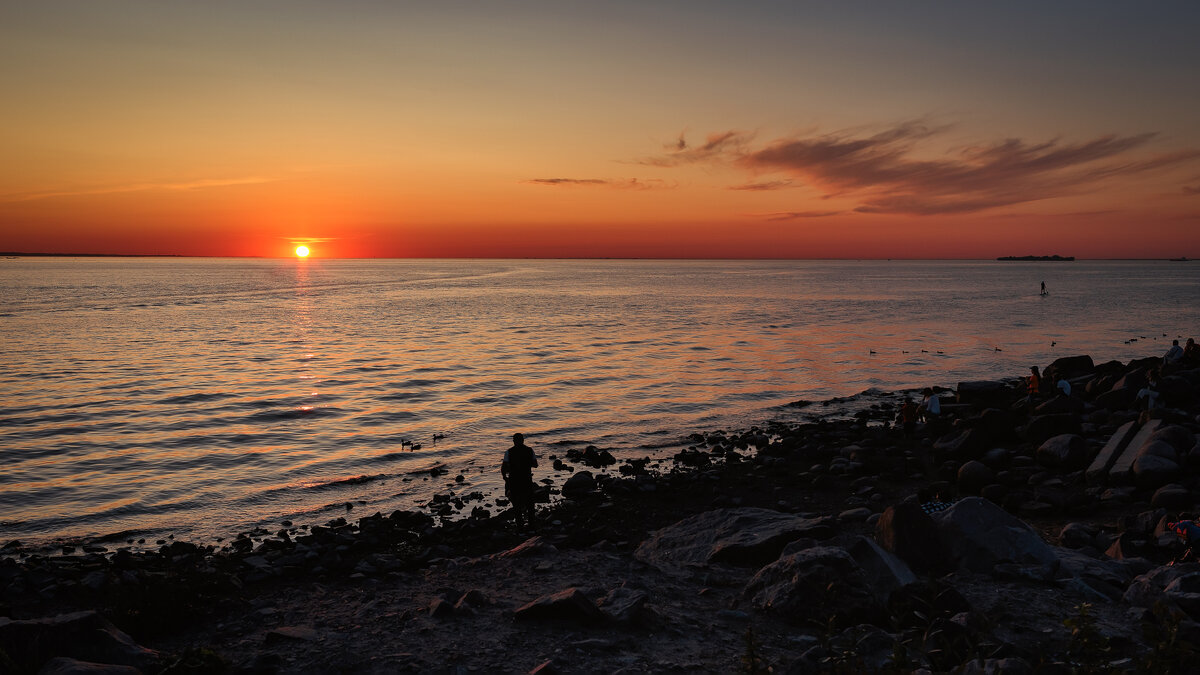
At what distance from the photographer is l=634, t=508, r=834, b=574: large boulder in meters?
12.2

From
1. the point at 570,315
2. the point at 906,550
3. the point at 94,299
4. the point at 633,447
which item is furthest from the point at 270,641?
the point at 94,299

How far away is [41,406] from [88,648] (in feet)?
92.9

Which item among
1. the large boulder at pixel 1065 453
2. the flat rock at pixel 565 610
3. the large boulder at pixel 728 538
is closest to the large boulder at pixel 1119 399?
the large boulder at pixel 1065 453

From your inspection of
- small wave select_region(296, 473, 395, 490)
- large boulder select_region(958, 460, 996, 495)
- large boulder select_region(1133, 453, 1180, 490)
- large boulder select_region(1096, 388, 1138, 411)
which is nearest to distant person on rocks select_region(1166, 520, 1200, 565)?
large boulder select_region(1133, 453, 1180, 490)

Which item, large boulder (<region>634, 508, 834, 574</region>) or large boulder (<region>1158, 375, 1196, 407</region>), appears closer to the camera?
large boulder (<region>634, 508, 834, 574</region>)

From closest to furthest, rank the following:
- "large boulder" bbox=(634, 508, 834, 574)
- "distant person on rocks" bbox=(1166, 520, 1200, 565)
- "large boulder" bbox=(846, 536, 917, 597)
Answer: "large boulder" bbox=(846, 536, 917, 597)
"distant person on rocks" bbox=(1166, 520, 1200, 565)
"large boulder" bbox=(634, 508, 834, 574)

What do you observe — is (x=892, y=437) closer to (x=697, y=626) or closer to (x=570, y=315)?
(x=697, y=626)

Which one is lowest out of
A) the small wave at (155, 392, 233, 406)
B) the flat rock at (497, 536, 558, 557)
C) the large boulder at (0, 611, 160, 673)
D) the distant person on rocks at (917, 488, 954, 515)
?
the small wave at (155, 392, 233, 406)

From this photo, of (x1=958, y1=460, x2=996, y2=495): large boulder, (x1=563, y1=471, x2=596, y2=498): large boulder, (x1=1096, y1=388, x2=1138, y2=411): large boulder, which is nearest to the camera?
(x1=958, y1=460, x2=996, y2=495): large boulder

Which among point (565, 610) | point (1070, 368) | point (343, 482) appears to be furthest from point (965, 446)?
point (343, 482)

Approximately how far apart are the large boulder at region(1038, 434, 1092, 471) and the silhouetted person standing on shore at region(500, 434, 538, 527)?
1438 cm

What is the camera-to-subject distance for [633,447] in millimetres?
24062

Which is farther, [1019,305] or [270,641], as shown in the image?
[1019,305]

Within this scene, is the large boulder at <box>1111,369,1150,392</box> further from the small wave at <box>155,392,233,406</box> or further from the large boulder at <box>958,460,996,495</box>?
the small wave at <box>155,392,233,406</box>
